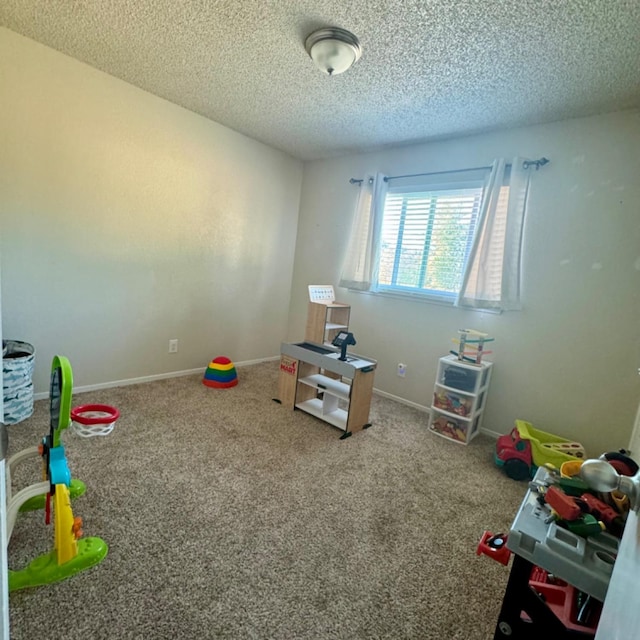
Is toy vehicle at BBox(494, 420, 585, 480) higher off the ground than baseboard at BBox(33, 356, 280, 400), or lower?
higher

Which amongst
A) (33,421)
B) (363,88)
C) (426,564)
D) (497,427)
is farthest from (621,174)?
(33,421)

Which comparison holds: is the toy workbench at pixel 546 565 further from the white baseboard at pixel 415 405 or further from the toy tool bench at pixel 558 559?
the white baseboard at pixel 415 405

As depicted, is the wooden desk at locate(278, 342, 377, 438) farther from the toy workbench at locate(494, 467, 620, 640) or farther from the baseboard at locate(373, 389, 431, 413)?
the toy workbench at locate(494, 467, 620, 640)

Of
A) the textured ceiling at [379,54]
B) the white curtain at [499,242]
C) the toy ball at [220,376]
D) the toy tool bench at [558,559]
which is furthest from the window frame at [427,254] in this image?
the toy tool bench at [558,559]

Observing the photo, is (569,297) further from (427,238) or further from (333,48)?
(333,48)

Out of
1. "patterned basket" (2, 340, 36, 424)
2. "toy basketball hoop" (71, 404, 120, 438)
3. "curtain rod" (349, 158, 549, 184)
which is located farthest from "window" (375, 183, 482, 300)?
"patterned basket" (2, 340, 36, 424)

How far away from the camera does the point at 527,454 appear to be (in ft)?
6.95

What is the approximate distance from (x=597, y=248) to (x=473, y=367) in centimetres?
111

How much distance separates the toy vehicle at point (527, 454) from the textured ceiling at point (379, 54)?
2132mm

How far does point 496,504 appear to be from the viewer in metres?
1.85

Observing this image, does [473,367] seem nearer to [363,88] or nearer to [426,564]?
[426,564]

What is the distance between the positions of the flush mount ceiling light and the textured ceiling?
40mm

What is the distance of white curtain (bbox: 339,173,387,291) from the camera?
10.4 feet

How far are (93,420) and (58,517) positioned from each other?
15.0 inches
